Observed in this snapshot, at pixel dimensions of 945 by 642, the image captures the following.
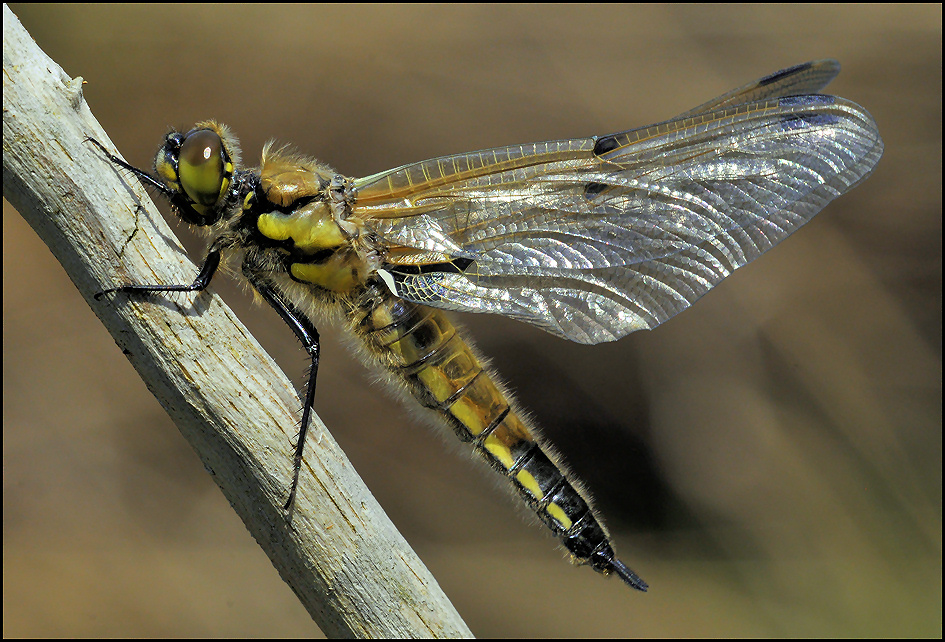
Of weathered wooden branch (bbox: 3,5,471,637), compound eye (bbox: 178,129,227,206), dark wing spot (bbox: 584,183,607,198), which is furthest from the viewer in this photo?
dark wing spot (bbox: 584,183,607,198)

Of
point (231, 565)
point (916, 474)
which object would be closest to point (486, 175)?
point (231, 565)

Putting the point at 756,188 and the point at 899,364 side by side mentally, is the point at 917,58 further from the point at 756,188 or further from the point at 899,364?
the point at 756,188

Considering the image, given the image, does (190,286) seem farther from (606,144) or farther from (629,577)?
(629,577)

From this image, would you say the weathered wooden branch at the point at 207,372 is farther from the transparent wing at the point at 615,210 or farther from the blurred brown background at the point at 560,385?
the blurred brown background at the point at 560,385

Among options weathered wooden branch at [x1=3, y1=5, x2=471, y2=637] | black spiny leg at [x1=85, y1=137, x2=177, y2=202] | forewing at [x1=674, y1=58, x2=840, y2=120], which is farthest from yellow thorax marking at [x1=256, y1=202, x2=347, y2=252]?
forewing at [x1=674, y1=58, x2=840, y2=120]

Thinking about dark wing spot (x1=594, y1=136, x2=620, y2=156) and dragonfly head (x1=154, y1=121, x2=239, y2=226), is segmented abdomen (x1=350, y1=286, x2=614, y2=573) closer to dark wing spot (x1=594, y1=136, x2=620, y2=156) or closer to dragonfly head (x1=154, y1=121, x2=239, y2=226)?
dragonfly head (x1=154, y1=121, x2=239, y2=226)

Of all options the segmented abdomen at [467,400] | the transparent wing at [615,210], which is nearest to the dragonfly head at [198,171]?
the transparent wing at [615,210]
